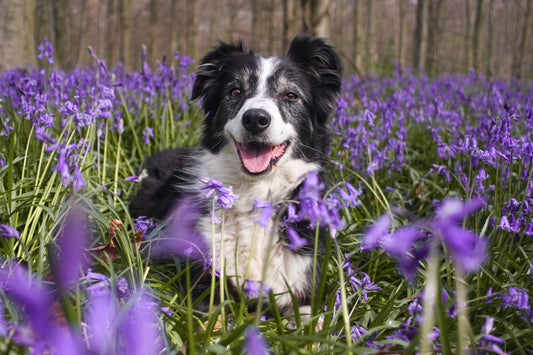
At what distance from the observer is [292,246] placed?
130cm

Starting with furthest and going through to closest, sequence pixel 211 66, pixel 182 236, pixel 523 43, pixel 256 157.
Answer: pixel 523 43 → pixel 211 66 → pixel 256 157 → pixel 182 236

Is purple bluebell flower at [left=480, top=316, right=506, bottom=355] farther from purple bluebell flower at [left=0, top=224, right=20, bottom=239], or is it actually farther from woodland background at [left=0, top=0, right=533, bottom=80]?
woodland background at [left=0, top=0, right=533, bottom=80]

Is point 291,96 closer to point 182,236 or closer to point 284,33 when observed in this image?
point 182,236

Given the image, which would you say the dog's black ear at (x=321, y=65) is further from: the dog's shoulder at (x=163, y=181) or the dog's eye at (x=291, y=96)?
the dog's shoulder at (x=163, y=181)

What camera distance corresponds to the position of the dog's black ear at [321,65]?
3.17m

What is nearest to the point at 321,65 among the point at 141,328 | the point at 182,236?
the point at 182,236

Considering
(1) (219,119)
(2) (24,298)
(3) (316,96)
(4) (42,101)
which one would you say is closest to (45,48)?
(4) (42,101)

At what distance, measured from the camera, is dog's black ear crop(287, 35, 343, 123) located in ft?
10.4

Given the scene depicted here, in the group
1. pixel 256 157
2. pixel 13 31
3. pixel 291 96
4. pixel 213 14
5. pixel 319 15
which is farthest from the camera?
pixel 213 14

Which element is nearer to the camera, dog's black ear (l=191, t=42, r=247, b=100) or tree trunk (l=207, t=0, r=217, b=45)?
dog's black ear (l=191, t=42, r=247, b=100)

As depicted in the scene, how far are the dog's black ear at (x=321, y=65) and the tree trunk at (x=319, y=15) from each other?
153 inches

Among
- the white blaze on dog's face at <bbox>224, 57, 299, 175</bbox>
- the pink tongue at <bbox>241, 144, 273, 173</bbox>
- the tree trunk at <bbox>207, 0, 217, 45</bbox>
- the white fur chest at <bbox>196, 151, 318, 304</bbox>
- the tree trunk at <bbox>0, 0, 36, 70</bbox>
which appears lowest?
the white fur chest at <bbox>196, 151, 318, 304</bbox>

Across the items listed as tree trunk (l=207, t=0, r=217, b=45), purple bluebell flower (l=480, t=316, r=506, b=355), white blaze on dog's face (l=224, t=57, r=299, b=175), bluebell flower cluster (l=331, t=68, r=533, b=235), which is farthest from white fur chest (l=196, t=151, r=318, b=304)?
tree trunk (l=207, t=0, r=217, b=45)

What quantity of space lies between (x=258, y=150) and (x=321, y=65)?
0.95m
